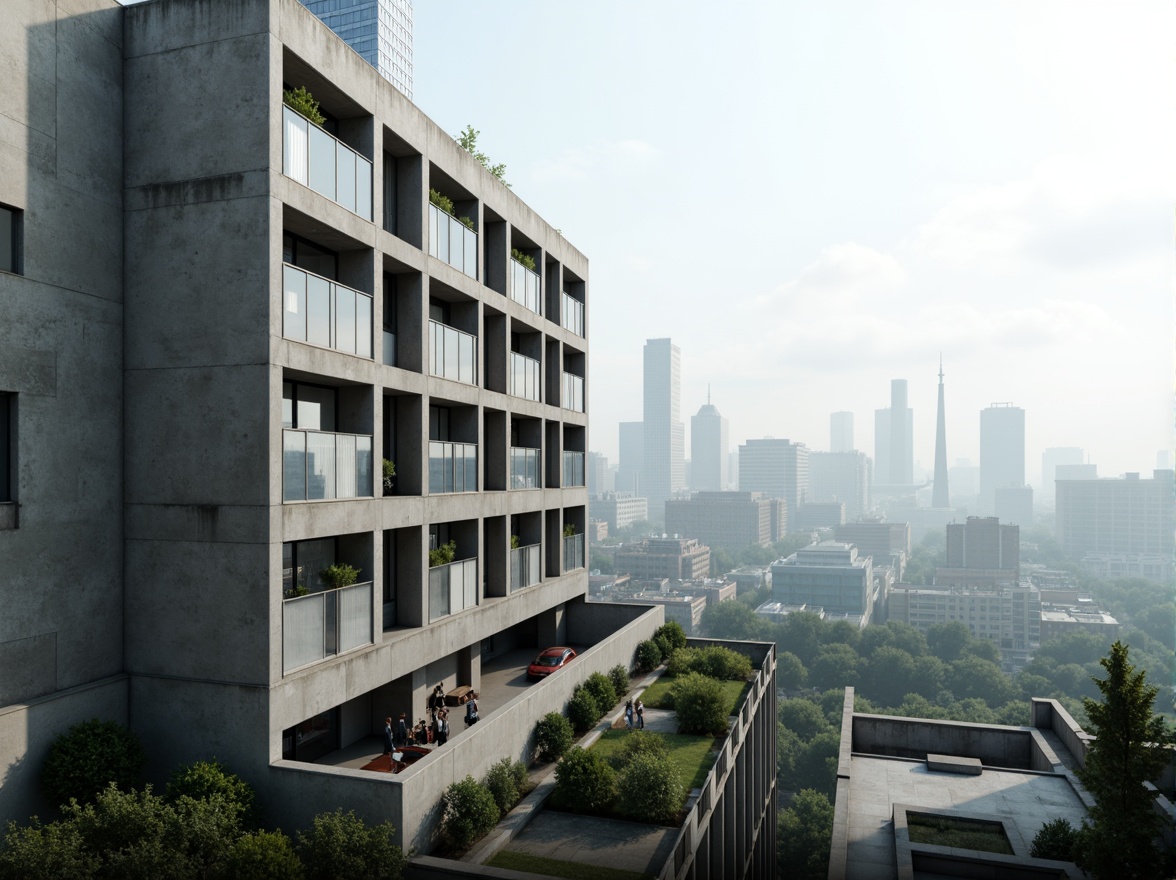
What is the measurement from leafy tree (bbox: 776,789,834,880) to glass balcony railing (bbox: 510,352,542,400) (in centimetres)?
5671

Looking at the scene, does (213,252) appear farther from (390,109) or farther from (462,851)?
(462,851)

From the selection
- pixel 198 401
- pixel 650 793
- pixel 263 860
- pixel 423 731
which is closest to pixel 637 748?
pixel 650 793

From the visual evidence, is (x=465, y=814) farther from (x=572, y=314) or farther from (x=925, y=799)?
(x=572, y=314)

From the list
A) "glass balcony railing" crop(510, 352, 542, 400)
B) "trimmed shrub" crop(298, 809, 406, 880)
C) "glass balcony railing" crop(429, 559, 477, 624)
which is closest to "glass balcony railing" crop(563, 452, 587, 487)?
"glass balcony railing" crop(510, 352, 542, 400)

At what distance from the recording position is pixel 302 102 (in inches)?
681

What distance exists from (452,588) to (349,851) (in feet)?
31.1

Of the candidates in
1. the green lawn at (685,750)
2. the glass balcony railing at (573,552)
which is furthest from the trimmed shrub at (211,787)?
the glass balcony railing at (573,552)

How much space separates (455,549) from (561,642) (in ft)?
34.8

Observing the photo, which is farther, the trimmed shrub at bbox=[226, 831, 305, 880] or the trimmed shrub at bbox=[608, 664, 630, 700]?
the trimmed shrub at bbox=[608, 664, 630, 700]

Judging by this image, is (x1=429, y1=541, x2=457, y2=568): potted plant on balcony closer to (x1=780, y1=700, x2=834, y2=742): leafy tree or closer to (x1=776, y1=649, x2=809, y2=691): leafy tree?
(x1=780, y1=700, x2=834, y2=742): leafy tree

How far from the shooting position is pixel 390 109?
20.1 m

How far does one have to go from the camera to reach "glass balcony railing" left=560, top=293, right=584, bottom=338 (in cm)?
3228

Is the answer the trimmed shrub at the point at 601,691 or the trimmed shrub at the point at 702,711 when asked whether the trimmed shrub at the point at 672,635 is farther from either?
the trimmed shrub at the point at 702,711

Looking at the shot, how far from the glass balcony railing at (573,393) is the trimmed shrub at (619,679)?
1049cm
